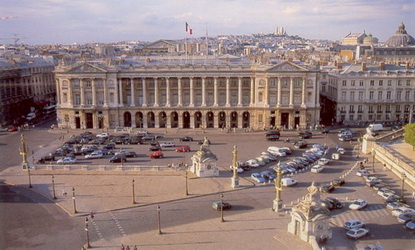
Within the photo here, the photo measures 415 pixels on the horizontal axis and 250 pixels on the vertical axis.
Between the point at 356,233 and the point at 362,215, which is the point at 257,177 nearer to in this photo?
the point at 362,215

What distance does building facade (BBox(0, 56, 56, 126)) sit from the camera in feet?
322

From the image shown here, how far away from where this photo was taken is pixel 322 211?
3869 cm

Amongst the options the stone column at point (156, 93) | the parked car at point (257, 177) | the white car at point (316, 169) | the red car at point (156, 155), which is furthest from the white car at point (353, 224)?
the stone column at point (156, 93)

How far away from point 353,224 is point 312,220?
5.13m

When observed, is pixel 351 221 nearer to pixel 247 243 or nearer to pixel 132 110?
pixel 247 243

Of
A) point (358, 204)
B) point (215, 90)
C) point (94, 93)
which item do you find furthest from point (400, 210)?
point (94, 93)

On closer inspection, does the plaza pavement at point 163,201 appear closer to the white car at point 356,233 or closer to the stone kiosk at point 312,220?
the stone kiosk at point 312,220

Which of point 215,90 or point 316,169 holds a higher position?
point 215,90

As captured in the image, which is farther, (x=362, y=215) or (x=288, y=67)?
(x=288, y=67)

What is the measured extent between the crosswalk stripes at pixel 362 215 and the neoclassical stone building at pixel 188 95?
146 feet

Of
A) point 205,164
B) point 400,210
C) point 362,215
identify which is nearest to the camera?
point 400,210

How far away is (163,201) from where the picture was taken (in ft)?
159

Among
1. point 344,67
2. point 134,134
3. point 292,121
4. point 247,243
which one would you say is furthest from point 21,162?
point 344,67

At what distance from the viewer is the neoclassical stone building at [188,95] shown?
294 feet
